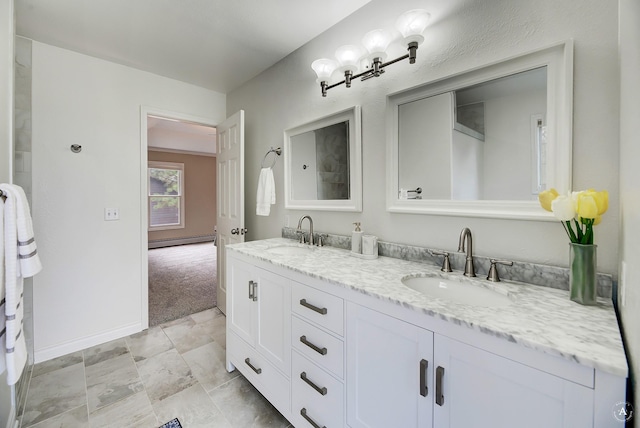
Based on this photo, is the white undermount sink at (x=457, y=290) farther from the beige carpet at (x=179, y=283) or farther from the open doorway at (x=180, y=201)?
the open doorway at (x=180, y=201)

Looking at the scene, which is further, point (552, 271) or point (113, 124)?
point (113, 124)

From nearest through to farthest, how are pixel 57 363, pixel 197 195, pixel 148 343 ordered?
pixel 57 363 < pixel 148 343 < pixel 197 195

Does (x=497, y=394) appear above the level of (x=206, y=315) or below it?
above

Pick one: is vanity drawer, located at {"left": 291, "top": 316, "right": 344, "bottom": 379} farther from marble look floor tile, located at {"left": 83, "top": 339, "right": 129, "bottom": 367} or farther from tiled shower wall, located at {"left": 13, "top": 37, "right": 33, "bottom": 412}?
tiled shower wall, located at {"left": 13, "top": 37, "right": 33, "bottom": 412}

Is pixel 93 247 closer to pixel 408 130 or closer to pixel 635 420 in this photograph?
pixel 408 130

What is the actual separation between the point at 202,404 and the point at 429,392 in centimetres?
144

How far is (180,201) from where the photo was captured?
673cm

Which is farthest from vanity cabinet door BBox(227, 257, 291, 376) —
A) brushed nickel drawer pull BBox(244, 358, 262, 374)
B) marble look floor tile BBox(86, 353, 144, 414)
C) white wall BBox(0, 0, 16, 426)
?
white wall BBox(0, 0, 16, 426)

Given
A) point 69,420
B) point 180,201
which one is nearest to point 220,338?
point 69,420

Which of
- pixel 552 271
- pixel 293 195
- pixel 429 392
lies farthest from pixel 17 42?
pixel 552 271

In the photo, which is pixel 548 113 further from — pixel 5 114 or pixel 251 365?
pixel 5 114

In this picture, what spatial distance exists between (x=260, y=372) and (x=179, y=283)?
2.80m

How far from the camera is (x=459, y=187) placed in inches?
53.4

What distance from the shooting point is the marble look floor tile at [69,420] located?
4.80 feet
